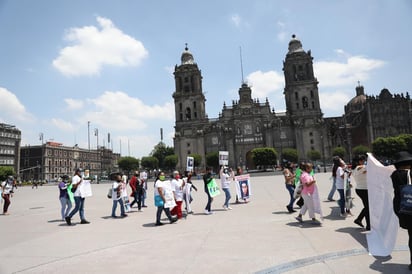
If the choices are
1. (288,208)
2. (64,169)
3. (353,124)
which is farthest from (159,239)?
(64,169)

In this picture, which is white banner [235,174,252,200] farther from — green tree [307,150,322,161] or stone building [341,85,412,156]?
stone building [341,85,412,156]

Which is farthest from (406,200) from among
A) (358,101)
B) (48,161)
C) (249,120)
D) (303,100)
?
(48,161)

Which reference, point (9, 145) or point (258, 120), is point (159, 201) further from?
point (9, 145)

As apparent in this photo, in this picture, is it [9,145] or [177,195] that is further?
[9,145]

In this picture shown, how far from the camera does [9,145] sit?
89.6 meters

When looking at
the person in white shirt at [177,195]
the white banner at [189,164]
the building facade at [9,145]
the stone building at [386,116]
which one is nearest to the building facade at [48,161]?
the building facade at [9,145]

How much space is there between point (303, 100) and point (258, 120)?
1263cm

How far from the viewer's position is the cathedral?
74062 millimetres

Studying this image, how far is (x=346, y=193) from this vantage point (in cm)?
949

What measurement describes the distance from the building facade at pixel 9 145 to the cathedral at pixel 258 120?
2039 inches

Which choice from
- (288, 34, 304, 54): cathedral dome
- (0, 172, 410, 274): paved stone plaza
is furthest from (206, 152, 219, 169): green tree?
(0, 172, 410, 274): paved stone plaza

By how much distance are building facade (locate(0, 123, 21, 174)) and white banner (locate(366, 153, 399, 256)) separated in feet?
330

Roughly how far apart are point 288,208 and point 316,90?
70.0m

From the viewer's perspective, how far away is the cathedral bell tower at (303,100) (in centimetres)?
7306
